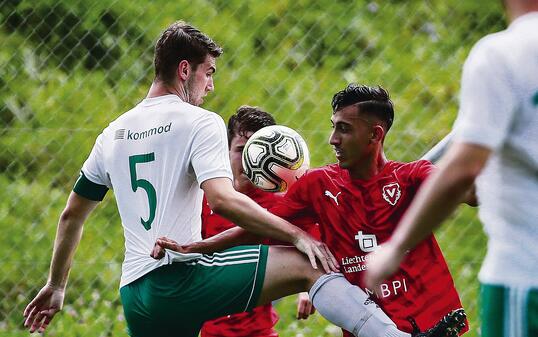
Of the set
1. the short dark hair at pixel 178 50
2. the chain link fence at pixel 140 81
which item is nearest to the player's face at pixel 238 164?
the short dark hair at pixel 178 50

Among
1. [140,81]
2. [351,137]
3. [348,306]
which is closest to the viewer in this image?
[348,306]

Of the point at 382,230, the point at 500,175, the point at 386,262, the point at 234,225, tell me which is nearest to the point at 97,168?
the point at 234,225

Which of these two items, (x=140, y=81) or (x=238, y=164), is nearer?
(x=238, y=164)

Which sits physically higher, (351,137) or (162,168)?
(351,137)

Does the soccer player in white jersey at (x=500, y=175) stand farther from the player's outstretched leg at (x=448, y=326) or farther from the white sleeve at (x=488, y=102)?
the player's outstretched leg at (x=448, y=326)

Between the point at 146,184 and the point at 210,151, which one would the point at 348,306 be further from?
the point at 146,184

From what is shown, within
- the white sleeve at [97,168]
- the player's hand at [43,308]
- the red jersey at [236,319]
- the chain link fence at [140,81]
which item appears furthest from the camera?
the chain link fence at [140,81]

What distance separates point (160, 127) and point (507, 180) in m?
1.69

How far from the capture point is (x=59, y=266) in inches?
156

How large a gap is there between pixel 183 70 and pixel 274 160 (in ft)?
1.56

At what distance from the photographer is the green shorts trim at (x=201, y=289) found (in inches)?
136

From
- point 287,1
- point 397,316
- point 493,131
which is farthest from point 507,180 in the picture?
point 287,1

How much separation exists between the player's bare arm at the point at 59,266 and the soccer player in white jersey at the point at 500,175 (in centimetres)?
204

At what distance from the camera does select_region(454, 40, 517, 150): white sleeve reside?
2.00 meters
